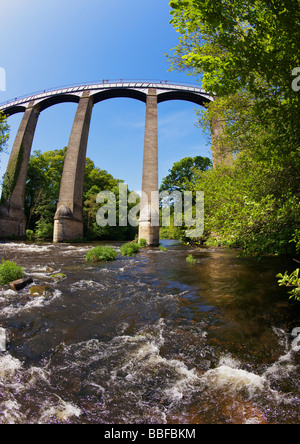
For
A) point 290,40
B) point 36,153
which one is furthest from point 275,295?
point 36,153

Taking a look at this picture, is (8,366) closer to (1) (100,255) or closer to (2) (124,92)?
(1) (100,255)

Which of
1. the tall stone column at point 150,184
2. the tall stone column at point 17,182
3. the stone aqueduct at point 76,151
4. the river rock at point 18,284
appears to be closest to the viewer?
the river rock at point 18,284

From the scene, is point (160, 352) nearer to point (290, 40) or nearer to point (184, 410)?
point (184, 410)

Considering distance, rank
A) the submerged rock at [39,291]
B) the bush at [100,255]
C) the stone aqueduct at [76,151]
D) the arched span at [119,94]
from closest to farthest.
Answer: the submerged rock at [39,291], the bush at [100,255], the stone aqueduct at [76,151], the arched span at [119,94]

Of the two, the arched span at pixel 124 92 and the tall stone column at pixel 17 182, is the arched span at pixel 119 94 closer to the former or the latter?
the arched span at pixel 124 92

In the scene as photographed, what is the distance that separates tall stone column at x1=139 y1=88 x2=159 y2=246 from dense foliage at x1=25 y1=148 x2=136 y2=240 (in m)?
10.9

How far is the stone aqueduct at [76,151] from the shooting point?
72.6 ft

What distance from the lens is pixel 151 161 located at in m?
22.3

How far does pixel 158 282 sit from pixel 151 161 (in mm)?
17277

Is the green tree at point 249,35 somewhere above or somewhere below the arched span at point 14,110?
Result: below

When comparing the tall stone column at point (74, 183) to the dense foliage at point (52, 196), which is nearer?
the tall stone column at point (74, 183)

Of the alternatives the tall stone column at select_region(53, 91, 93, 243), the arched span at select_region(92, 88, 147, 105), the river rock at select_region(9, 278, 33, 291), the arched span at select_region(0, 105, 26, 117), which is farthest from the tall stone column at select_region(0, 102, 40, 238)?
the river rock at select_region(9, 278, 33, 291)

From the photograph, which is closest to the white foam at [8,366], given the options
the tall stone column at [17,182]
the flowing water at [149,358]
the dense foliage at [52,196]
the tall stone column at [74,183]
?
the flowing water at [149,358]

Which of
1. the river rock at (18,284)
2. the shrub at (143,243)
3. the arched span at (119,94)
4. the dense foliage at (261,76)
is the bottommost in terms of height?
the shrub at (143,243)
